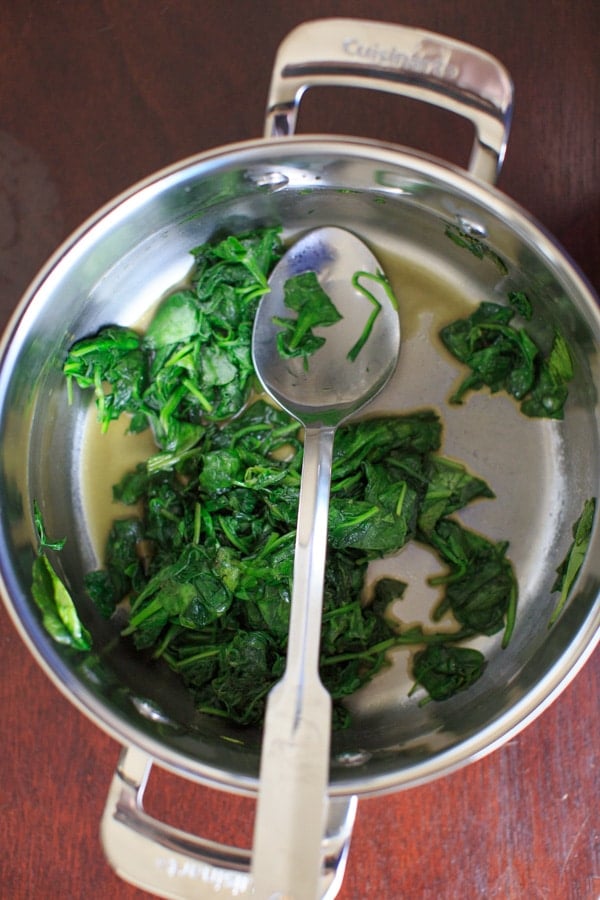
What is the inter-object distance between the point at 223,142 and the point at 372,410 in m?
0.74

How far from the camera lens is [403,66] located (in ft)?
4.05

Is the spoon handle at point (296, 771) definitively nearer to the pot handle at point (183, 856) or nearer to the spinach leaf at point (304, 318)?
the pot handle at point (183, 856)

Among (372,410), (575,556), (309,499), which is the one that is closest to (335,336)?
(372,410)

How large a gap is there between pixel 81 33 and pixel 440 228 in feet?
3.29

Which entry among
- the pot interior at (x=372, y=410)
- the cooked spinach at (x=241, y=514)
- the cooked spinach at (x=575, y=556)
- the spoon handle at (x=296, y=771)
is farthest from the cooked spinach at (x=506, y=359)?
the spoon handle at (x=296, y=771)

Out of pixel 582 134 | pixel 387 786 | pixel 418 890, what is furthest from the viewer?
pixel 582 134

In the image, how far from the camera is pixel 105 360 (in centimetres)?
163

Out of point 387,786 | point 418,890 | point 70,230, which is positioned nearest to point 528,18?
point 70,230

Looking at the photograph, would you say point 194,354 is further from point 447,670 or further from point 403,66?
point 447,670

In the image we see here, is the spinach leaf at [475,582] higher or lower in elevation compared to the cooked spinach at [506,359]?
lower

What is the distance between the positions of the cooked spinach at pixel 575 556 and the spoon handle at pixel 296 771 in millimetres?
550

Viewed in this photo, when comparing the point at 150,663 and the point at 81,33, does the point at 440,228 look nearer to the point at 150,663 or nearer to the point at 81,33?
the point at 81,33

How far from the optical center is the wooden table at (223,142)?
61.9 inches

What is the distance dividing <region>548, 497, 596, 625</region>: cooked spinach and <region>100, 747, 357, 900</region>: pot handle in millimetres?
591
